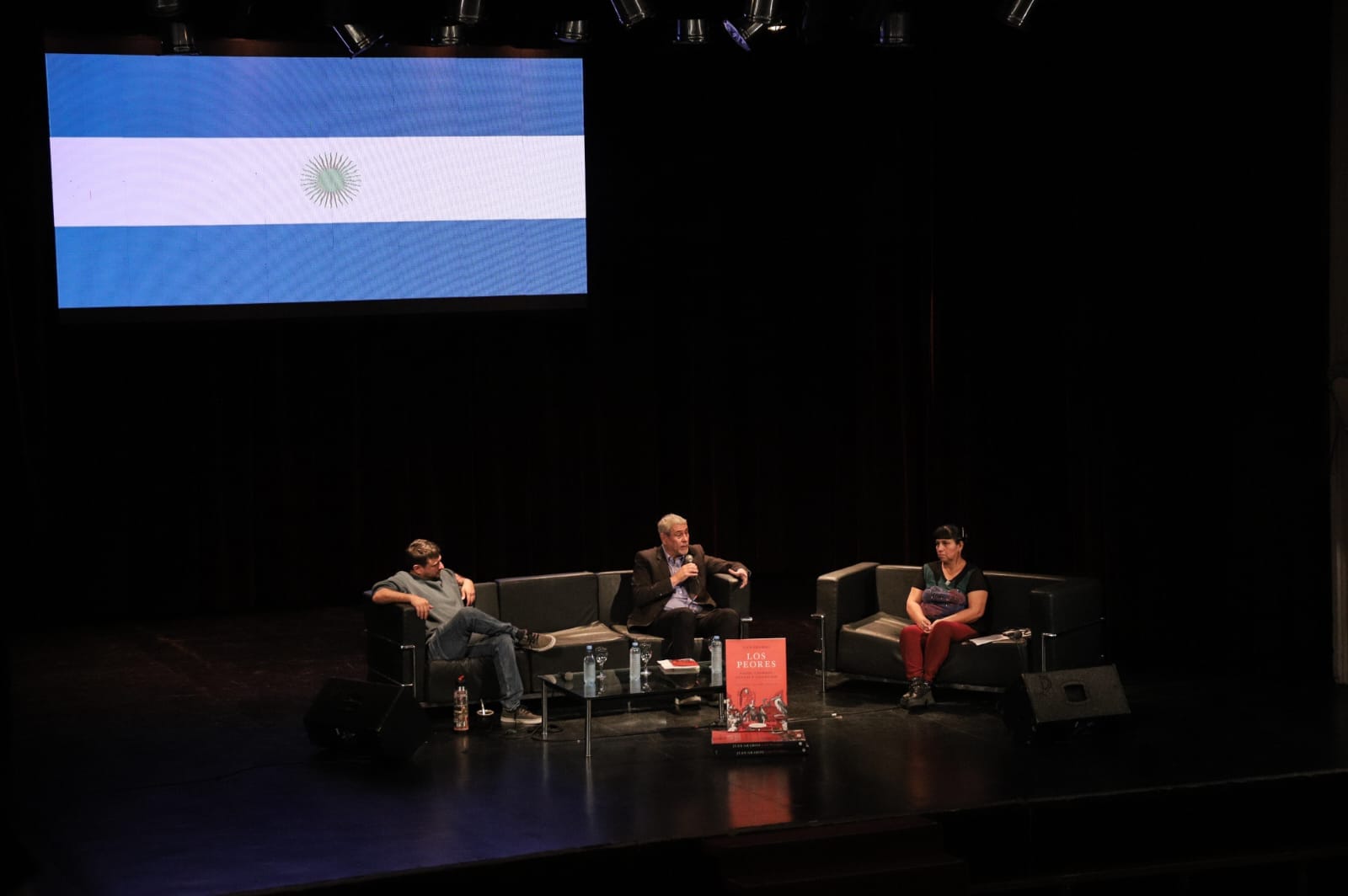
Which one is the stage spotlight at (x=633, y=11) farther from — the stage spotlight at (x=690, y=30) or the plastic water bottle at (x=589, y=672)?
the plastic water bottle at (x=589, y=672)

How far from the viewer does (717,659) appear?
7.25 meters

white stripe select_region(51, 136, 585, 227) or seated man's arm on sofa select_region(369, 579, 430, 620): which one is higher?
white stripe select_region(51, 136, 585, 227)

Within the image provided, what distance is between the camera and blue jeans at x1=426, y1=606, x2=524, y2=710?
288 inches

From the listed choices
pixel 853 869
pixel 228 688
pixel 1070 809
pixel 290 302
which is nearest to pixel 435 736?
pixel 228 688

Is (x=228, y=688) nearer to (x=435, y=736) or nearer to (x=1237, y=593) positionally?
(x=435, y=736)

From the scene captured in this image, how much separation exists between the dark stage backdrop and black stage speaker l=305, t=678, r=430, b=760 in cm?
326

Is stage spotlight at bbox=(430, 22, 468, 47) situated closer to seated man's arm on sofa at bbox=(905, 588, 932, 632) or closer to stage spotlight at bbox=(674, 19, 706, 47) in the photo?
stage spotlight at bbox=(674, 19, 706, 47)

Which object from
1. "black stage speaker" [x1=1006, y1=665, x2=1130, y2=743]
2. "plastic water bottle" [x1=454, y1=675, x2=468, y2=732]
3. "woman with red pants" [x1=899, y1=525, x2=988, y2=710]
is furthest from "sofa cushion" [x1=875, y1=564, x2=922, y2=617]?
"plastic water bottle" [x1=454, y1=675, x2=468, y2=732]

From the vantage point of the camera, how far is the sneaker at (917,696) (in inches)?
295

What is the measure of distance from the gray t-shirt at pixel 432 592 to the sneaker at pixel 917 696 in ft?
6.98

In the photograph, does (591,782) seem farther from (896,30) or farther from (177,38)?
(177,38)

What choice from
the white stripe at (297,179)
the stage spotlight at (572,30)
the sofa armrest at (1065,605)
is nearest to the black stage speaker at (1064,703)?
the sofa armrest at (1065,605)

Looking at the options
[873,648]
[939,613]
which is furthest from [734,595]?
[939,613]

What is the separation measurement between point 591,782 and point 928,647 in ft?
6.64
